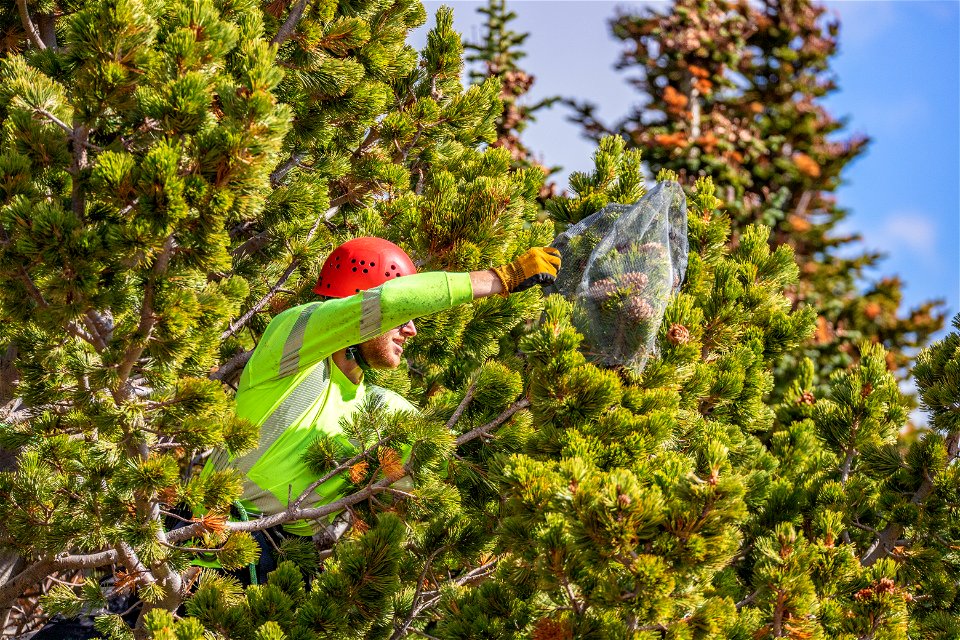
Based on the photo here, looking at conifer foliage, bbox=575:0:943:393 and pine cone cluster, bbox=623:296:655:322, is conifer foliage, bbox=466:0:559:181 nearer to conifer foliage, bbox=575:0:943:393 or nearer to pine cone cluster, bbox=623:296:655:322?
conifer foliage, bbox=575:0:943:393

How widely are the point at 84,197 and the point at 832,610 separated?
3298 mm

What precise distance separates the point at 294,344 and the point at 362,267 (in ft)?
1.63

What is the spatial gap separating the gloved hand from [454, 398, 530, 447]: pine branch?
21.5 inches

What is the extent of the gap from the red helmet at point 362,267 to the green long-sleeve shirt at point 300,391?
0.28 metres

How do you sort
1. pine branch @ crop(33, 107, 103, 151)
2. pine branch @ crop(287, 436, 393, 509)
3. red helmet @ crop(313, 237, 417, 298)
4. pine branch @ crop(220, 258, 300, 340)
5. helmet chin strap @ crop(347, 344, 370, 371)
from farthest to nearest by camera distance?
1. pine branch @ crop(220, 258, 300, 340)
2. helmet chin strap @ crop(347, 344, 370, 371)
3. red helmet @ crop(313, 237, 417, 298)
4. pine branch @ crop(287, 436, 393, 509)
5. pine branch @ crop(33, 107, 103, 151)

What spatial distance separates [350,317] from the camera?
4.07 meters

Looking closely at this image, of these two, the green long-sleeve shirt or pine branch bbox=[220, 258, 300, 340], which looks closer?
the green long-sleeve shirt

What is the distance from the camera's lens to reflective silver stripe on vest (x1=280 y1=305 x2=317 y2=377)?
426 cm

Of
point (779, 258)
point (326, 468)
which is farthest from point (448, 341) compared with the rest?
point (779, 258)

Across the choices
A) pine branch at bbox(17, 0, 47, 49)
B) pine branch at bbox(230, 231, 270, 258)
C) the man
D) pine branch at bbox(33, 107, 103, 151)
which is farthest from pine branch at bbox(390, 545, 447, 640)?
pine branch at bbox(17, 0, 47, 49)

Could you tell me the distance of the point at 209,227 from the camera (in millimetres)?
3617

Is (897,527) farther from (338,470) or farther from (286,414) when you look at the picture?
(286,414)

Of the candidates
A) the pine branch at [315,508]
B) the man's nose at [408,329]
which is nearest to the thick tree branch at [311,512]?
the pine branch at [315,508]

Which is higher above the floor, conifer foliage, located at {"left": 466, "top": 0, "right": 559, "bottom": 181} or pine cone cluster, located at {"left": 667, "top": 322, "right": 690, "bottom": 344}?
conifer foliage, located at {"left": 466, "top": 0, "right": 559, "bottom": 181}
